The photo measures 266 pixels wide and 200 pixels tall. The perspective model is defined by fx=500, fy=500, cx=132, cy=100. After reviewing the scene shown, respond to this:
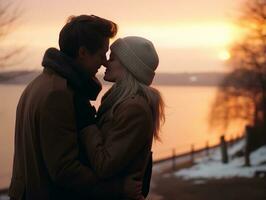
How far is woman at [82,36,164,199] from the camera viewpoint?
0.88 m

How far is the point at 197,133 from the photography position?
2242mm

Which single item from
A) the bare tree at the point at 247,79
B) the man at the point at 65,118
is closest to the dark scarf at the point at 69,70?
the man at the point at 65,118

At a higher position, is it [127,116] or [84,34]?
[84,34]

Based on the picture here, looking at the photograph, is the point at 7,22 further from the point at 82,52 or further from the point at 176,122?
the point at 82,52

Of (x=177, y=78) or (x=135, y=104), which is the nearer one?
(x=135, y=104)

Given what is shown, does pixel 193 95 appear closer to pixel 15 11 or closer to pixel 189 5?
pixel 189 5

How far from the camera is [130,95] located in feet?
2.97

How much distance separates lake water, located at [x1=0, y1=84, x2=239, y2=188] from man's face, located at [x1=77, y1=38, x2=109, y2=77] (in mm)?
1284

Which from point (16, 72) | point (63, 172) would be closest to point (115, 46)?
point (63, 172)

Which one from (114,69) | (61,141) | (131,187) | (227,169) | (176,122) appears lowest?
(227,169)

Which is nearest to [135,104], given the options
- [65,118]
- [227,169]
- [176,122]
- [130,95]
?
[130,95]

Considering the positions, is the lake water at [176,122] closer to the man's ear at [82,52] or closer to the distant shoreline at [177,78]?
the distant shoreline at [177,78]

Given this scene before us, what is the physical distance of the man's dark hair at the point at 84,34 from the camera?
882mm

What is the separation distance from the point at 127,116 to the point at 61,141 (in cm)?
12
